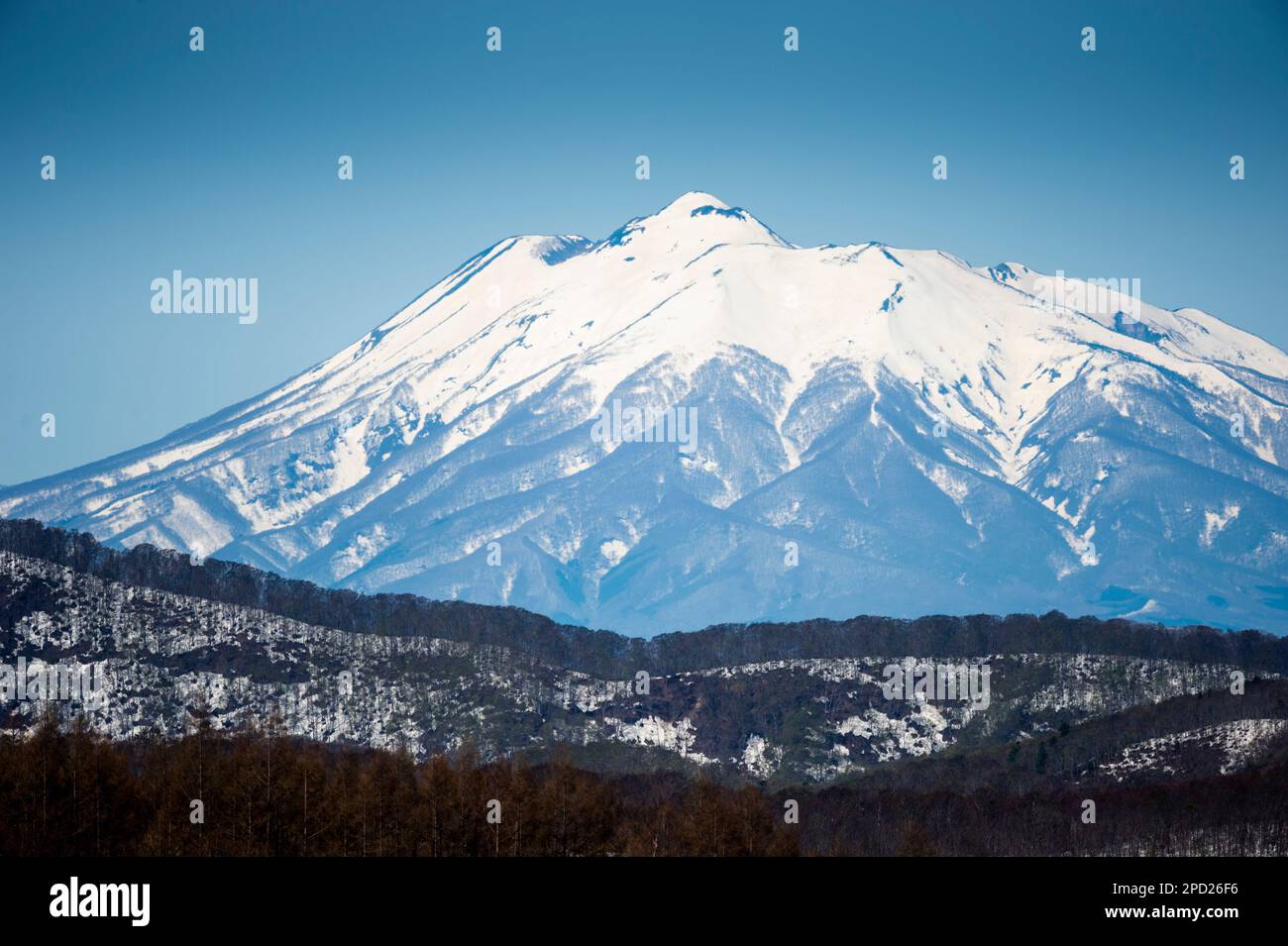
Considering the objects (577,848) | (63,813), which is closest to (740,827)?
(577,848)

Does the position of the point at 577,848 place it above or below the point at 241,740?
below
